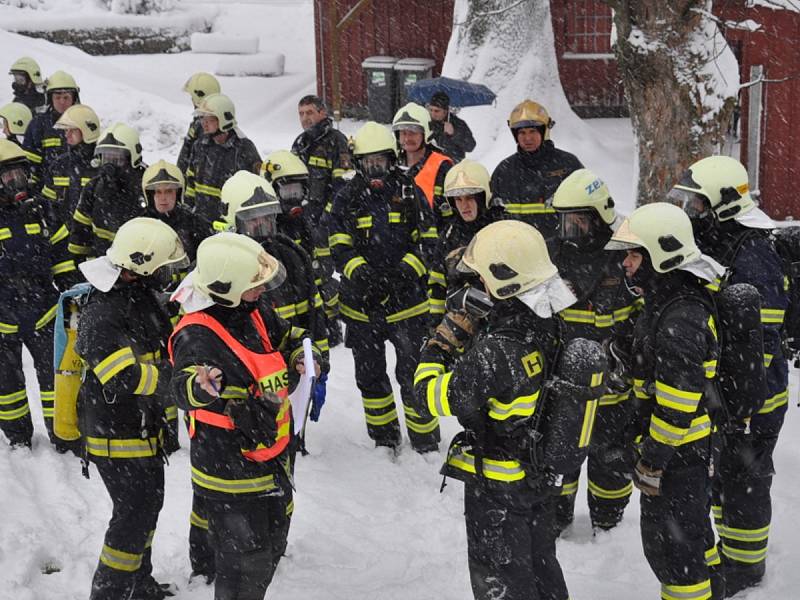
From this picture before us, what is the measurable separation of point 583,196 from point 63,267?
13.0 ft

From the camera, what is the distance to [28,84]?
37.2ft

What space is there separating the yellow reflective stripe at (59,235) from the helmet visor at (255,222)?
1858mm

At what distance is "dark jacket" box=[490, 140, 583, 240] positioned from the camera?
23.4 ft

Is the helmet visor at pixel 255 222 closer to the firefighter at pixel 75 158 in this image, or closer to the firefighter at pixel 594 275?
the firefighter at pixel 594 275

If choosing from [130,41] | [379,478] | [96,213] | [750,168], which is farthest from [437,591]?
[130,41]

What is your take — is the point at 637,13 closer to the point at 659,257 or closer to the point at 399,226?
the point at 399,226

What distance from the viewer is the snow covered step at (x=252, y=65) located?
2073 cm

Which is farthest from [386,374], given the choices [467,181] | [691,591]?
[691,591]

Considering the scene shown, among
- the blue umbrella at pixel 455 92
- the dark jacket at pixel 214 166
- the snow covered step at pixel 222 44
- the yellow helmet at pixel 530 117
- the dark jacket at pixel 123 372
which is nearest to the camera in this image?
the dark jacket at pixel 123 372

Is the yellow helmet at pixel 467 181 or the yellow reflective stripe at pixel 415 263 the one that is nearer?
the yellow helmet at pixel 467 181

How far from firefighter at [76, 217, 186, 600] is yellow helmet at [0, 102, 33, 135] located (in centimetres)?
654

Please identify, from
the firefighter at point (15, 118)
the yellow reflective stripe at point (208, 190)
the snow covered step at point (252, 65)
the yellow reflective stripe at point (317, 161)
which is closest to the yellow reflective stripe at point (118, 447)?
the yellow reflective stripe at point (208, 190)

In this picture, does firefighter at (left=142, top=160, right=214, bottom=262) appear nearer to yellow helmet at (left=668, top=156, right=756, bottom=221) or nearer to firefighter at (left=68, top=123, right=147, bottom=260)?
firefighter at (left=68, top=123, right=147, bottom=260)

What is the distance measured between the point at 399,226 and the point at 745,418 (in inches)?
115
